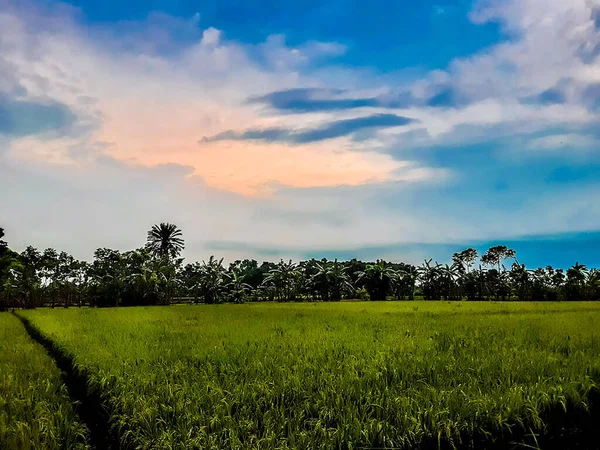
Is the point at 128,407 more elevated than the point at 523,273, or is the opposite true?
the point at 523,273

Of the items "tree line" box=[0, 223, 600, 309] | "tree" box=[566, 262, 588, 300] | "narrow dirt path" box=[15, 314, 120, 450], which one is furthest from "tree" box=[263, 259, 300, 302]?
"narrow dirt path" box=[15, 314, 120, 450]

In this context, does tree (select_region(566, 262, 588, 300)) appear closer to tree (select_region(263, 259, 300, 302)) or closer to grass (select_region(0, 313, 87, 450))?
tree (select_region(263, 259, 300, 302))

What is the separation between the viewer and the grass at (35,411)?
5111 millimetres

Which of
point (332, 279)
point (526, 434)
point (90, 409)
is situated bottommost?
point (90, 409)

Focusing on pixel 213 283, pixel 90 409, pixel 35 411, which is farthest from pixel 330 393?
pixel 213 283

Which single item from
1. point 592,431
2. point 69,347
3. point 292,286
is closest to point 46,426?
point 69,347

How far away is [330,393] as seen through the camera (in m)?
5.29

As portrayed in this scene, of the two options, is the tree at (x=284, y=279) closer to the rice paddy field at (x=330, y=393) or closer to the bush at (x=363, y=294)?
the bush at (x=363, y=294)

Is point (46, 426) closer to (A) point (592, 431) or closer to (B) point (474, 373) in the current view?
(B) point (474, 373)

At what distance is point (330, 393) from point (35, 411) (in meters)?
3.73

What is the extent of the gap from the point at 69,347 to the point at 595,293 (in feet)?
138

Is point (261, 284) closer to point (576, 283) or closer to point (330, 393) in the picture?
point (576, 283)

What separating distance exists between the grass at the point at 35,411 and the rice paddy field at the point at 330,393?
0.09ft

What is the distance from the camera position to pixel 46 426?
5.39 m
